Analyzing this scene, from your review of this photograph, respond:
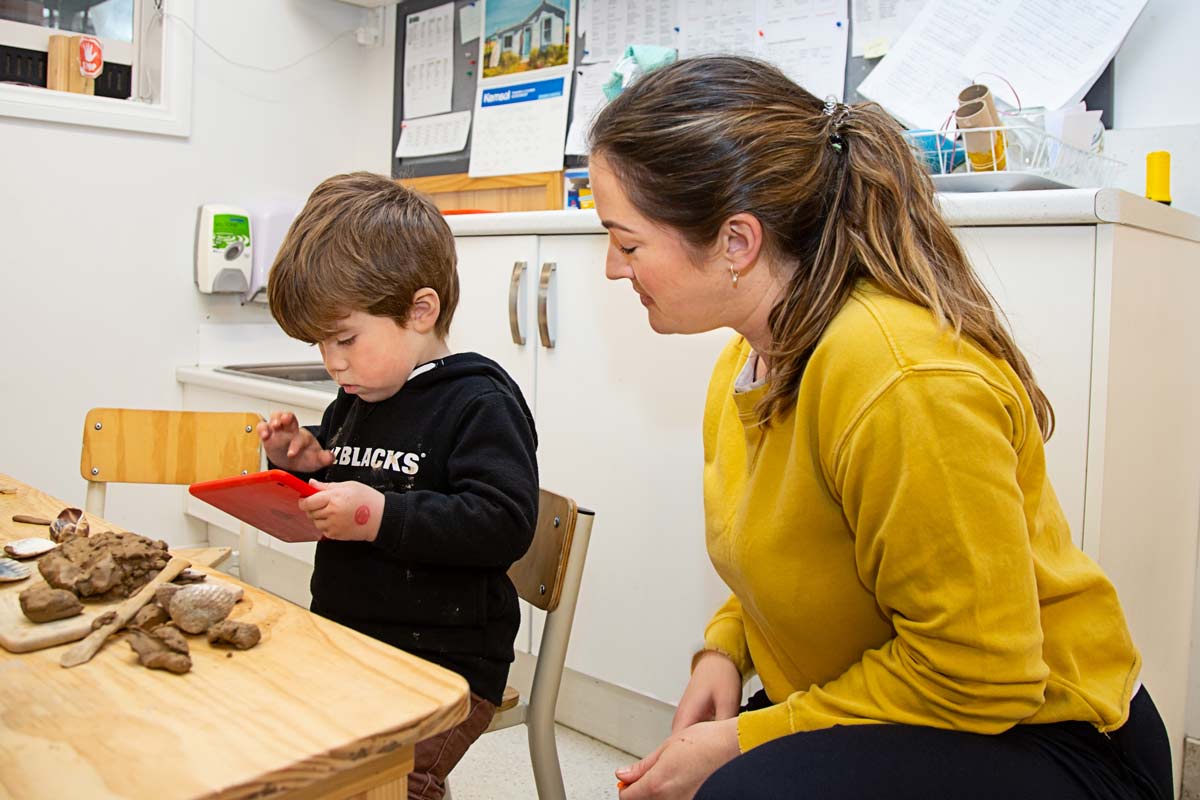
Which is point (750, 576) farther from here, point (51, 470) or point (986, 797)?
point (51, 470)

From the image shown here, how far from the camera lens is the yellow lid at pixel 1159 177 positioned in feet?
5.05

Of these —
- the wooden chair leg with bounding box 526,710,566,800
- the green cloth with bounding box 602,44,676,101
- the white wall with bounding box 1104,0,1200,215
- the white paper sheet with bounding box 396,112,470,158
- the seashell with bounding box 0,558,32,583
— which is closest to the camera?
the seashell with bounding box 0,558,32,583

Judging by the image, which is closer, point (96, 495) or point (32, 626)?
point (32, 626)

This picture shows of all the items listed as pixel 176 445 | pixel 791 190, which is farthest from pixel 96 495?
pixel 791 190

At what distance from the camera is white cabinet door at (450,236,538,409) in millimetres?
1912

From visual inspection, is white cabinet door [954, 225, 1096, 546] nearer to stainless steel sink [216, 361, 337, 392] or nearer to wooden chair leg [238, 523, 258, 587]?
wooden chair leg [238, 523, 258, 587]

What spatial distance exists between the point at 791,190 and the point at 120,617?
2.08 feet

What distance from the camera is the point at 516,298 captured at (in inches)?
74.6

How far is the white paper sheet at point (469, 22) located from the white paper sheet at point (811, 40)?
2.99 ft

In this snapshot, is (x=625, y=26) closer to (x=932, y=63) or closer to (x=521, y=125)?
(x=521, y=125)

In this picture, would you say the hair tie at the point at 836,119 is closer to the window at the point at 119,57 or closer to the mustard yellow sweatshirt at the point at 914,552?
the mustard yellow sweatshirt at the point at 914,552

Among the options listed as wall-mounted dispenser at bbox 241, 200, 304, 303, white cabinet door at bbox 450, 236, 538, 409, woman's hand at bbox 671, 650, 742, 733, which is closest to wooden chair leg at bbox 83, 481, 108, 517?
white cabinet door at bbox 450, 236, 538, 409

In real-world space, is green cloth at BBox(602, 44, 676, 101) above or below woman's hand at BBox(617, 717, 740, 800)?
above

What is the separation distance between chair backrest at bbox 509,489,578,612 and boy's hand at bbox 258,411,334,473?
266 millimetres
